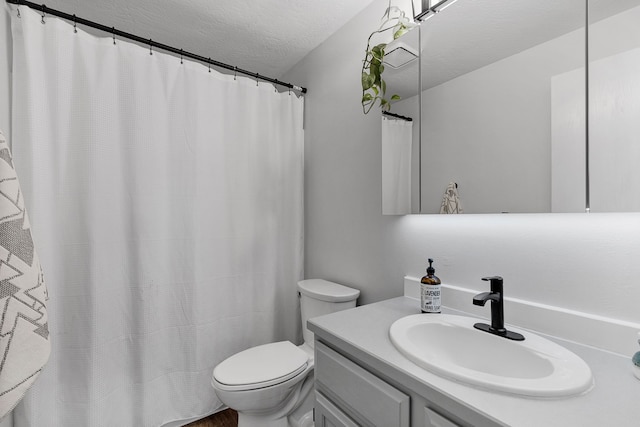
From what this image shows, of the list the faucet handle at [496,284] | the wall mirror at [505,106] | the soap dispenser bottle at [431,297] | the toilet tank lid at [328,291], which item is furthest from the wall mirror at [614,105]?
the toilet tank lid at [328,291]

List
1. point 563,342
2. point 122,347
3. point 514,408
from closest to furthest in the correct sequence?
point 514,408
point 563,342
point 122,347

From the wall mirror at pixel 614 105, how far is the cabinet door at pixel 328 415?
97cm

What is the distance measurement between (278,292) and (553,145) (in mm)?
1699

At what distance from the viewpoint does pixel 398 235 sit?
147cm

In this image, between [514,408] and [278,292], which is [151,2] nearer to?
[278,292]

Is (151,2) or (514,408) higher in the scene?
(151,2)

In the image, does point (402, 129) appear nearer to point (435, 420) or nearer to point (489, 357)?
point (489, 357)

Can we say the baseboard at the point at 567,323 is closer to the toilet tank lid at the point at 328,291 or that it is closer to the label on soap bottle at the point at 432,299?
the label on soap bottle at the point at 432,299

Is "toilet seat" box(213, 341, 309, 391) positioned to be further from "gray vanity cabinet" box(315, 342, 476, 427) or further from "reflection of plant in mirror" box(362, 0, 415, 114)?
"reflection of plant in mirror" box(362, 0, 415, 114)

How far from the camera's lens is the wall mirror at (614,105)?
776 mm

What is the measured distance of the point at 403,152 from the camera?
4.57 feet

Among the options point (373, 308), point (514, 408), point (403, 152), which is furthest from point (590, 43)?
point (373, 308)

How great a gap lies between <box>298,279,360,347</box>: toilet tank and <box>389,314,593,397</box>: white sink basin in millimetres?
549

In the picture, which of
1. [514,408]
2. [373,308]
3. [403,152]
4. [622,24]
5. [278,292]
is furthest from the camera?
[278,292]
